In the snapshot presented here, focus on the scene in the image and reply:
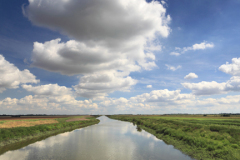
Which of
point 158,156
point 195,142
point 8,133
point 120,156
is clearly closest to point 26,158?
point 120,156

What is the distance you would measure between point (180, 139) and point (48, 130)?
3183 cm

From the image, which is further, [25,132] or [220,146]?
[25,132]

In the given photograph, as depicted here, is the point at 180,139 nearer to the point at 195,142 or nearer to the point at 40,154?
the point at 195,142

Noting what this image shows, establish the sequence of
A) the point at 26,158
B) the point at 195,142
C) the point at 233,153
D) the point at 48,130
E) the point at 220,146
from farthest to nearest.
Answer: the point at 48,130
the point at 195,142
the point at 220,146
the point at 26,158
the point at 233,153

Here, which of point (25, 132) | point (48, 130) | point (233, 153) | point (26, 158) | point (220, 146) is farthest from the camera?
point (48, 130)

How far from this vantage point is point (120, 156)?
56.0 ft

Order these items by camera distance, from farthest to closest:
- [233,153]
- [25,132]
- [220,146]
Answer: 1. [25,132]
2. [220,146]
3. [233,153]

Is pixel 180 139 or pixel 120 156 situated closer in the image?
pixel 120 156

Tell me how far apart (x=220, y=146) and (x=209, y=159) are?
3496mm

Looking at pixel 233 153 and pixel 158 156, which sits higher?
pixel 233 153

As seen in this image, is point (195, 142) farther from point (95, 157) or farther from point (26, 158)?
point (26, 158)

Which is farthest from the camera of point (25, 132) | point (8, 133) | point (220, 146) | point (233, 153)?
point (25, 132)

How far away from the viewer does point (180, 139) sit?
26.1 m

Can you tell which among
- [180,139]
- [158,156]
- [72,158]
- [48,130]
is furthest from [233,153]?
[48,130]
